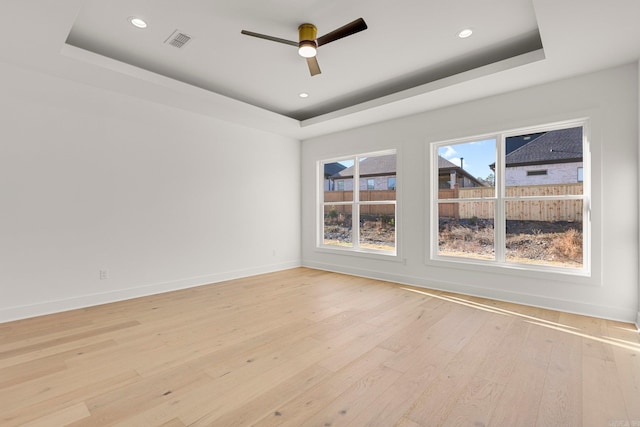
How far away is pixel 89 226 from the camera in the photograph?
3705 mm

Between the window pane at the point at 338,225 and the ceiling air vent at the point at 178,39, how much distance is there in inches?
146

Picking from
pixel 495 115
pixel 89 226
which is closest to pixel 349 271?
pixel 495 115

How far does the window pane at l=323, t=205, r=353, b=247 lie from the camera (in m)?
5.82

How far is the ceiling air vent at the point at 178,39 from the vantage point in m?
3.00

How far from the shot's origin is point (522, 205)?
3.87m

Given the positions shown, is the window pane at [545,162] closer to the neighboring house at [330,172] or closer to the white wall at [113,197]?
the neighboring house at [330,172]

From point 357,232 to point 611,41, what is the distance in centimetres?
399

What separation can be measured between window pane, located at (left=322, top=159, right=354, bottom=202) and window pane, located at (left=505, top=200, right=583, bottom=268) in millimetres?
2707

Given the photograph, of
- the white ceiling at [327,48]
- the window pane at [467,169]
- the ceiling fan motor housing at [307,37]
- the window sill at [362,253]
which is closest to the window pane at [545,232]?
the window pane at [467,169]

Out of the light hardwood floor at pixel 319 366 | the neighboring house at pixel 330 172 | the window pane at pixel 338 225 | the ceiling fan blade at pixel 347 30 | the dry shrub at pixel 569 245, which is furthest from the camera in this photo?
the neighboring house at pixel 330 172

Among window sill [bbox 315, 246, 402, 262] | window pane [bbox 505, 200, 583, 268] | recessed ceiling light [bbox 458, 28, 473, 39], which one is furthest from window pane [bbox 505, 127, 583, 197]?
window sill [bbox 315, 246, 402, 262]

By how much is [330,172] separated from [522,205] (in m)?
3.35

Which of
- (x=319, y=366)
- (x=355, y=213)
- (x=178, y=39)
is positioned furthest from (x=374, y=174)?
(x=319, y=366)

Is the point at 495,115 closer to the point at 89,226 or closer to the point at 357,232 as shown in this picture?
the point at 357,232
